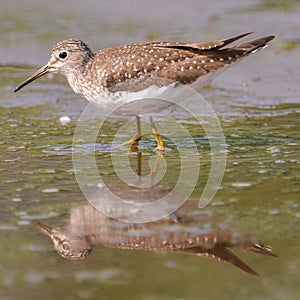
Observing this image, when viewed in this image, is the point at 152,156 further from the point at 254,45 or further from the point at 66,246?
the point at 66,246

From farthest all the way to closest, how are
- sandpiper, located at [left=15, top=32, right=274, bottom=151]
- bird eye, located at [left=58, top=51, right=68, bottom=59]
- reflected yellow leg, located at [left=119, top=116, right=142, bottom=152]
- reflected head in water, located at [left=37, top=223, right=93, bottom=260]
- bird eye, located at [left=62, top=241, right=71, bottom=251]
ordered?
bird eye, located at [left=58, top=51, right=68, bottom=59], reflected yellow leg, located at [left=119, top=116, right=142, bottom=152], sandpiper, located at [left=15, top=32, right=274, bottom=151], bird eye, located at [left=62, top=241, right=71, bottom=251], reflected head in water, located at [left=37, top=223, right=93, bottom=260]

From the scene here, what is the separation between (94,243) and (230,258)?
3.81 ft

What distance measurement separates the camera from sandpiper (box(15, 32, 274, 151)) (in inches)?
344

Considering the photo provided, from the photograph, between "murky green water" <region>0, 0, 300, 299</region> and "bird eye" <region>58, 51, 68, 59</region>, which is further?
"bird eye" <region>58, 51, 68, 59</region>

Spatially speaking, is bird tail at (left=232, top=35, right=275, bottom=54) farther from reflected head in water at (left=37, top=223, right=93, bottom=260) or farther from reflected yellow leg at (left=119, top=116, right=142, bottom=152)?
reflected head in water at (left=37, top=223, right=93, bottom=260)

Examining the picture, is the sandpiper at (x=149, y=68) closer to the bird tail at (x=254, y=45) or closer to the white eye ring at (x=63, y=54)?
the bird tail at (x=254, y=45)

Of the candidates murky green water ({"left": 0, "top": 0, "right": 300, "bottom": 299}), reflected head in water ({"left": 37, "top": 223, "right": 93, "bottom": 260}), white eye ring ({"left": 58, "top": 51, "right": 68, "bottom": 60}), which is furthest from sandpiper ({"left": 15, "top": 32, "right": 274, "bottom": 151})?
reflected head in water ({"left": 37, "top": 223, "right": 93, "bottom": 260})

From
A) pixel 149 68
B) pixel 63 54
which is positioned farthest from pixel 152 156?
pixel 63 54

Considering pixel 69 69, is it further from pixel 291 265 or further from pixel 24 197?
pixel 291 265

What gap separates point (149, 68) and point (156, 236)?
296 cm

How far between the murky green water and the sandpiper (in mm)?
732

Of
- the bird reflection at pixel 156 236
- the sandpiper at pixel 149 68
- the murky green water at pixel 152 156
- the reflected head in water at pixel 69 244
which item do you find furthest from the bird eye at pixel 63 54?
the reflected head in water at pixel 69 244

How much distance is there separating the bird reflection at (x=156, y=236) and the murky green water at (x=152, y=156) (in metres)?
0.08

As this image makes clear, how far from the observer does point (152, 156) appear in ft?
29.0
